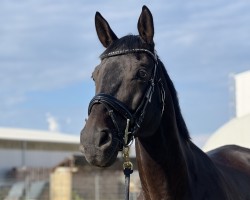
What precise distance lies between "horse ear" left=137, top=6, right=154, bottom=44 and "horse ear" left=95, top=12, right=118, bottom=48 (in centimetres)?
22

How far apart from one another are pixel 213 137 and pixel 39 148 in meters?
31.6

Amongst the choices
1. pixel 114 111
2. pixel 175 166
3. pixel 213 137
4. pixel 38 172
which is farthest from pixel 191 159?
pixel 38 172

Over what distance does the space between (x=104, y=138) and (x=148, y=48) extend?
944 mm

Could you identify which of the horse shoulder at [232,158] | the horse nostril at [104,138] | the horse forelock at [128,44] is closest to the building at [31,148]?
the horse shoulder at [232,158]

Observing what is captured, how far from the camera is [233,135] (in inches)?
579

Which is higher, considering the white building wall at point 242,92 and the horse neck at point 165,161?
the white building wall at point 242,92

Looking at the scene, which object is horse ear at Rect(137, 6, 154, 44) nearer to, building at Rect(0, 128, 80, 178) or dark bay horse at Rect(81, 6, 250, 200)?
dark bay horse at Rect(81, 6, 250, 200)

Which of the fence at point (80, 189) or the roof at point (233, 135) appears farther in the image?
the fence at point (80, 189)

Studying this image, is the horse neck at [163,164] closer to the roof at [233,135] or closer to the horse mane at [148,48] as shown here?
the horse mane at [148,48]

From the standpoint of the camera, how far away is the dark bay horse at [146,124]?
168 inches

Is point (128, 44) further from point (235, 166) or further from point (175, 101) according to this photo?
point (235, 166)

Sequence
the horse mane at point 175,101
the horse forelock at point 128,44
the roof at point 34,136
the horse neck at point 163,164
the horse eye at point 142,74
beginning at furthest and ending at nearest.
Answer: the roof at point 34,136 → the horse mane at point 175,101 → the horse neck at point 163,164 → the horse forelock at point 128,44 → the horse eye at point 142,74

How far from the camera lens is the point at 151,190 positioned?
4.82m

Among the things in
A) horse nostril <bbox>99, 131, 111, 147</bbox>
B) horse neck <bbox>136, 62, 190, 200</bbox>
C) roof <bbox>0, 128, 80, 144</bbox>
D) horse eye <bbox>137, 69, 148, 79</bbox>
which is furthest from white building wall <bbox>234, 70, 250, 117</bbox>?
roof <bbox>0, 128, 80, 144</bbox>
